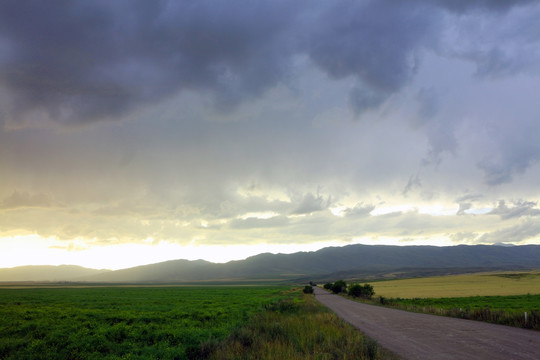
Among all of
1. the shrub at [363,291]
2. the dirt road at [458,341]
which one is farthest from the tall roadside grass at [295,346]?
the shrub at [363,291]

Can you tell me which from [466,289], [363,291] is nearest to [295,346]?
[363,291]

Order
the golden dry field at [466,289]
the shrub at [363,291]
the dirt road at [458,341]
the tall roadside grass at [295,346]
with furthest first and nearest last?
the golden dry field at [466,289]
the shrub at [363,291]
the dirt road at [458,341]
the tall roadside grass at [295,346]

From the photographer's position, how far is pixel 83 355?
523 inches

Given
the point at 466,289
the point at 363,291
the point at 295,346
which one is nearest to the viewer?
the point at 295,346

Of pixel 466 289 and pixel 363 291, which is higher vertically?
A: pixel 363 291

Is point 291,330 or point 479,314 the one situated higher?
point 291,330

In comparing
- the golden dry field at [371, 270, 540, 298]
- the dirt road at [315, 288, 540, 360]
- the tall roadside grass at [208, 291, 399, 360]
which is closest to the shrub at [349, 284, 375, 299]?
the golden dry field at [371, 270, 540, 298]

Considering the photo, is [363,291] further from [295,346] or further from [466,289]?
[295,346]

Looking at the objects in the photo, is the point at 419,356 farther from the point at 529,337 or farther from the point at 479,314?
the point at 479,314

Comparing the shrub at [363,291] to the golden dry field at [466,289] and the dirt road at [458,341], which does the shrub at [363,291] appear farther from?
the dirt road at [458,341]

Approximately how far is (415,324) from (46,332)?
2372cm

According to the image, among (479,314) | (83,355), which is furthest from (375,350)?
(479,314)

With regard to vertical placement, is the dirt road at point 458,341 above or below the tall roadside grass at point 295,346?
below

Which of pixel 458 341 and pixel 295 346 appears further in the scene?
pixel 458 341
